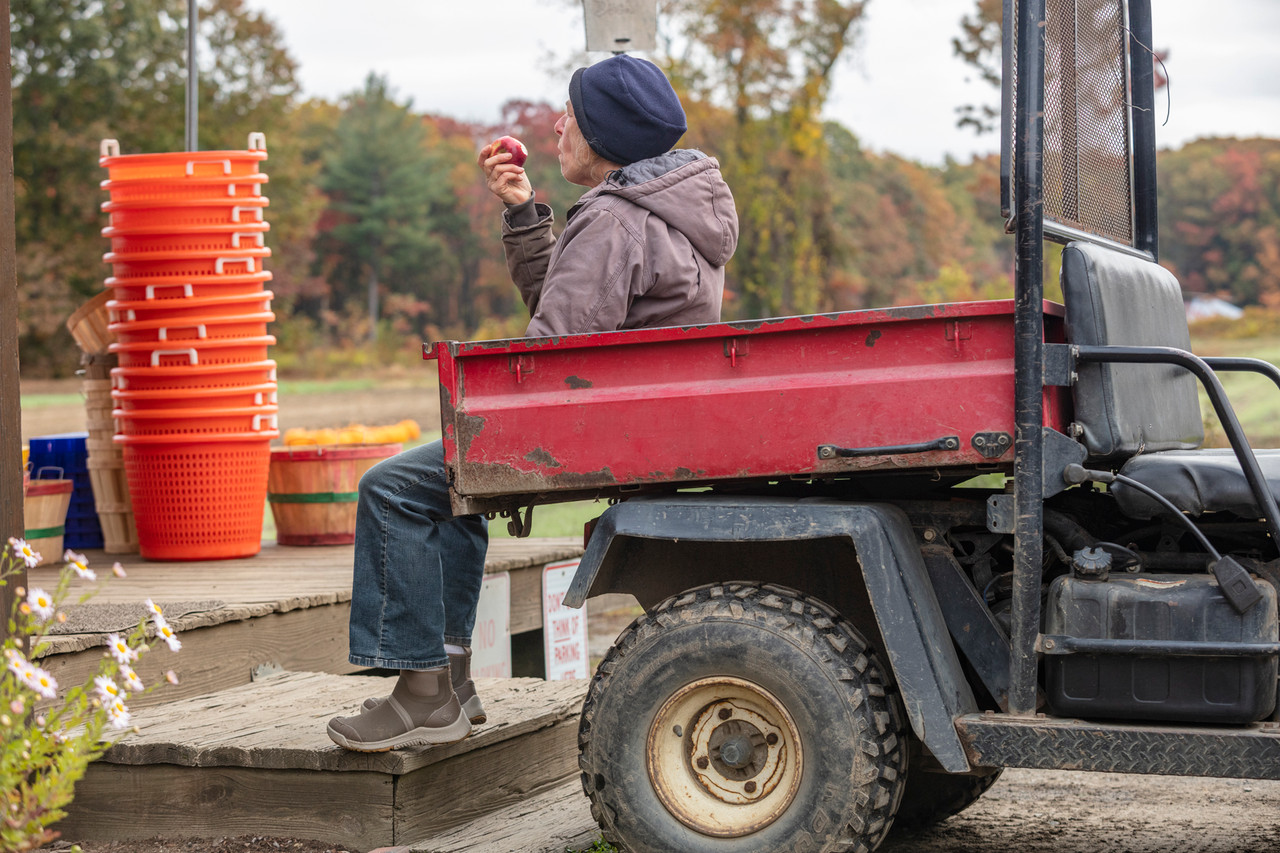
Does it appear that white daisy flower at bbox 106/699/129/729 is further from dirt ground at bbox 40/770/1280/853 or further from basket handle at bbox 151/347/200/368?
basket handle at bbox 151/347/200/368

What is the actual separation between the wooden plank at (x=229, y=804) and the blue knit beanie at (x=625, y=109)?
1.71 meters

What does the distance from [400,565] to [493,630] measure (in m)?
2.20

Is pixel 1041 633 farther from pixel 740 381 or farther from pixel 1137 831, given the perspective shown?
pixel 1137 831

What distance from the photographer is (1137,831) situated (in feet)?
11.6

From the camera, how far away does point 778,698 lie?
2.80 meters

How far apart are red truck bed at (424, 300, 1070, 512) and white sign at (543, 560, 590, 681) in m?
2.65

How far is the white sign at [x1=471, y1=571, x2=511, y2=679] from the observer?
5.24 meters

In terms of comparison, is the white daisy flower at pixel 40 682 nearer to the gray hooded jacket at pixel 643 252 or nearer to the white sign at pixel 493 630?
the gray hooded jacket at pixel 643 252

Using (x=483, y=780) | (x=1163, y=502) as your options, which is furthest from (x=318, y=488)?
(x=1163, y=502)

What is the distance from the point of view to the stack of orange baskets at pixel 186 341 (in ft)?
18.3

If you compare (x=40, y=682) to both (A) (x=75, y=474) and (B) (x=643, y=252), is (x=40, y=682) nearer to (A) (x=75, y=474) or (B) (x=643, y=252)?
(B) (x=643, y=252)

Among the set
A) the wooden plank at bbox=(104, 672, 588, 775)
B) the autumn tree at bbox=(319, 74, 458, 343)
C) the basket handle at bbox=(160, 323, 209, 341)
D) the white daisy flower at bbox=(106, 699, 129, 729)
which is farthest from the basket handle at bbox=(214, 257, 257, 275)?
the autumn tree at bbox=(319, 74, 458, 343)

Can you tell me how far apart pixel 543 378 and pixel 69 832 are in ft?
6.47

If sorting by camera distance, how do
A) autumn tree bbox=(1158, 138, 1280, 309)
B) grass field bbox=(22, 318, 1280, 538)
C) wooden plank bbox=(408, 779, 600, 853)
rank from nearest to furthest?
wooden plank bbox=(408, 779, 600, 853) < grass field bbox=(22, 318, 1280, 538) < autumn tree bbox=(1158, 138, 1280, 309)
